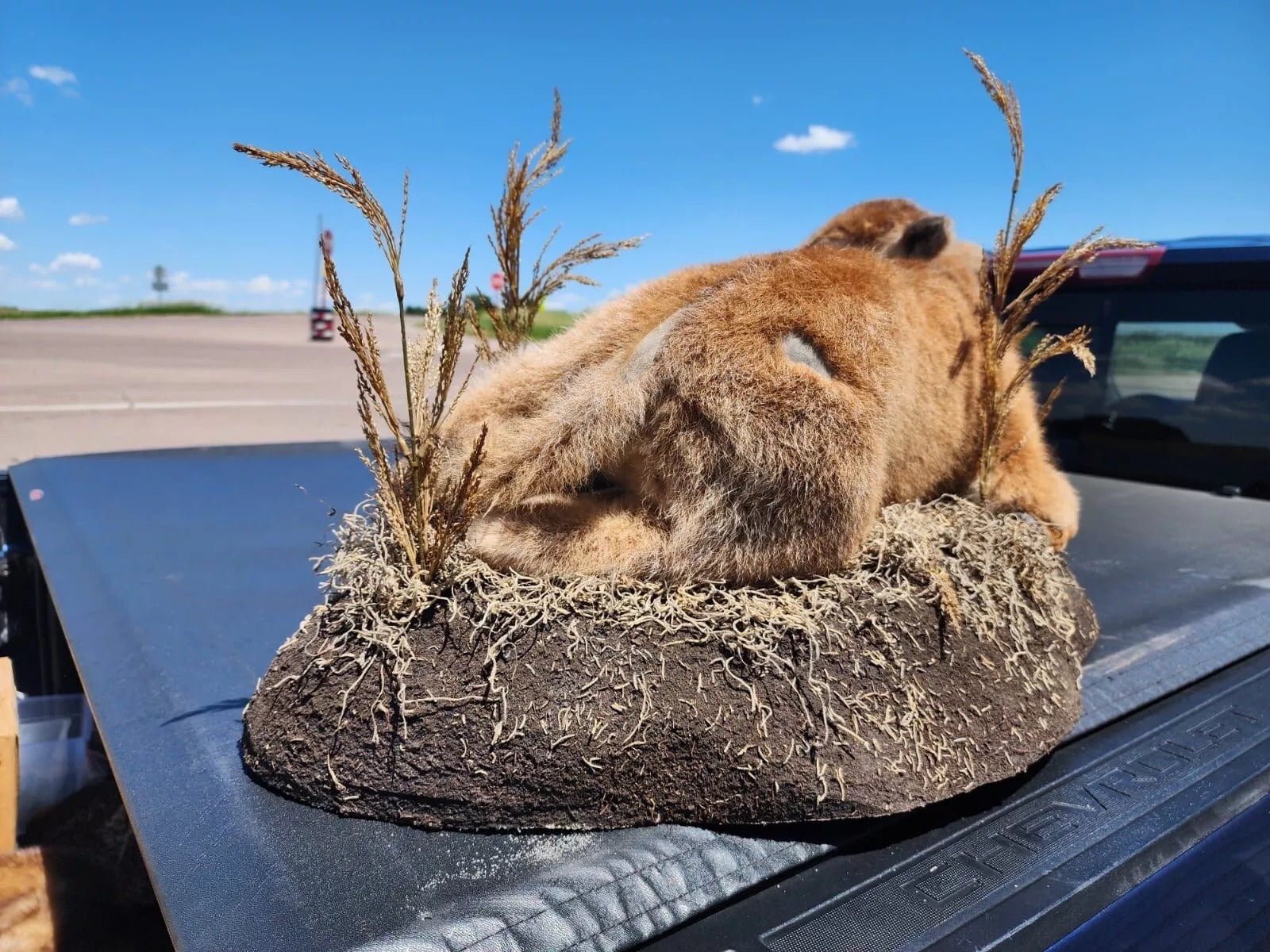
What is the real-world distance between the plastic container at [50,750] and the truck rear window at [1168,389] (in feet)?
13.3

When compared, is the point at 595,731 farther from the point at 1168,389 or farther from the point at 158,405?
the point at 158,405

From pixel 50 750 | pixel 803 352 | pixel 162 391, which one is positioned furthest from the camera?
pixel 162 391

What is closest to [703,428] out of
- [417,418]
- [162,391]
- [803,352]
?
[803,352]

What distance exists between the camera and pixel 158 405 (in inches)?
498

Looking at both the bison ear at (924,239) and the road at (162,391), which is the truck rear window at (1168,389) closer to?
the bison ear at (924,239)

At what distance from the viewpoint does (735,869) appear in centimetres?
156

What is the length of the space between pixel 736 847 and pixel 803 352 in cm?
107

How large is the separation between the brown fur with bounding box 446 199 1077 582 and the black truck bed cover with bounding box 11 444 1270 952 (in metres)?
0.60

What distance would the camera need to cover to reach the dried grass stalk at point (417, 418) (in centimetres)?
163

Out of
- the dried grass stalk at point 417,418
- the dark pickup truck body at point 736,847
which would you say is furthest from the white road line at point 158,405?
the dried grass stalk at point 417,418

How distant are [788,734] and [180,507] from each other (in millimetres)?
3194

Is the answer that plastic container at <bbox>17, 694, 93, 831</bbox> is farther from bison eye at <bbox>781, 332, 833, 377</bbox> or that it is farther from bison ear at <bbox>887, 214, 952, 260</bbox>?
bison ear at <bbox>887, 214, 952, 260</bbox>

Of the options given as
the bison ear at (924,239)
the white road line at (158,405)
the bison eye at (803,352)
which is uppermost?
the bison ear at (924,239)

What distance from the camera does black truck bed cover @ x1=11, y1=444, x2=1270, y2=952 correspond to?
1382mm
